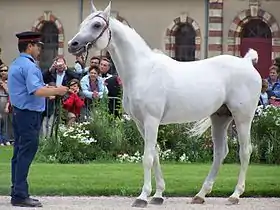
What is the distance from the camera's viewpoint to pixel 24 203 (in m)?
11.3

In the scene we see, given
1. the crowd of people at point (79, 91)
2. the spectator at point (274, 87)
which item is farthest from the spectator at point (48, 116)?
the spectator at point (274, 87)

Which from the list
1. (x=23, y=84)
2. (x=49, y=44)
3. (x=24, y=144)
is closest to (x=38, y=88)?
(x=23, y=84)

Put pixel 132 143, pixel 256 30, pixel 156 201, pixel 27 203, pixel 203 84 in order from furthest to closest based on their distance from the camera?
pixel 256 30
pixel 132 143
pixel 203 84
pixel 156 201
pixel 27 203

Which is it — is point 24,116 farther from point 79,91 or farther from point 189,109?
point 79,91

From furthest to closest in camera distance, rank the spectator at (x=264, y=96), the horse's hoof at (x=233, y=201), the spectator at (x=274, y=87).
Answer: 1. the spectator at (x=274, y=87)
2. the spectator at (x=264, y=96)
3. the horse's hoof at (x=233, y=201)

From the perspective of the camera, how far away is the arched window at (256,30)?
3128 centimetres

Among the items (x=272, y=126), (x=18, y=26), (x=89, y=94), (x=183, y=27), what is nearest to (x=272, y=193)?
(x=272, y=126)

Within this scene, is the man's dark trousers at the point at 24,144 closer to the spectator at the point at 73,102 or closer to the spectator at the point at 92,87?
the spectator at the point at 73,102

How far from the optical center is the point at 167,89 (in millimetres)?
11539

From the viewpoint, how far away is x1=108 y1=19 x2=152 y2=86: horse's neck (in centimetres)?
1162

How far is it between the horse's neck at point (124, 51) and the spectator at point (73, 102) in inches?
263

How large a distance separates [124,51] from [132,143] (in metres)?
6.26

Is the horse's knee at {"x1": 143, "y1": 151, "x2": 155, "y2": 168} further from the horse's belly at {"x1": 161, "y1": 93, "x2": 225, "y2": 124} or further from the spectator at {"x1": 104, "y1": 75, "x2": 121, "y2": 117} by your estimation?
the spectator at {"x1": 104, "y1": 75, "x2": 121, "y2": 117}

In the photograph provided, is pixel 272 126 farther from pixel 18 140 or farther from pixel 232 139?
pixel 18 140
